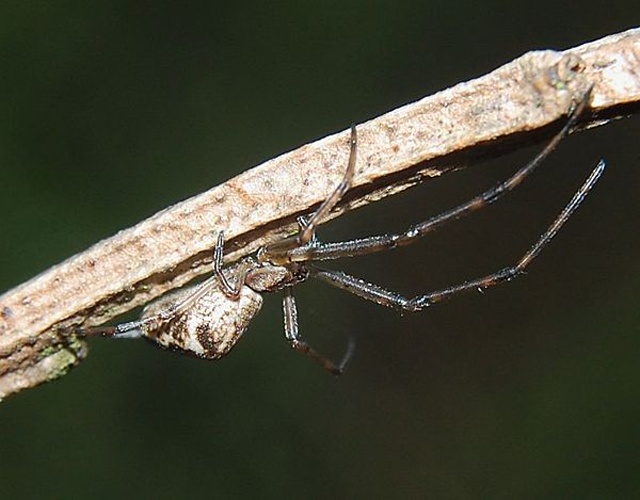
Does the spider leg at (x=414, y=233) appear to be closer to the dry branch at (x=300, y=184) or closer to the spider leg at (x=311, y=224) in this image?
the spider leg at (x=311, y=224)

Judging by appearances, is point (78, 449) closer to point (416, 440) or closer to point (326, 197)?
point (416, 440)

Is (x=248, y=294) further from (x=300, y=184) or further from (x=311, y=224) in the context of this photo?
(x=300, y=184)

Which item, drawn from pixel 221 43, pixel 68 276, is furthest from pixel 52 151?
pixel 68 276

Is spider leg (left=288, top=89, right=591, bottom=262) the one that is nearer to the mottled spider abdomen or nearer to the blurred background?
the mottled spider abdomen

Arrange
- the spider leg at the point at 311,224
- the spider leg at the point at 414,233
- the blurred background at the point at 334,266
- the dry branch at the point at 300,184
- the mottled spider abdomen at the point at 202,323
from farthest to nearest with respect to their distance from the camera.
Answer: the blurred background at the point at 334,266, the mottled spider abdomen at the point at 202,323, the spider leg at the point at 414,233, the spider leg at the point at 311,224, the dry branch at the point at 300,184

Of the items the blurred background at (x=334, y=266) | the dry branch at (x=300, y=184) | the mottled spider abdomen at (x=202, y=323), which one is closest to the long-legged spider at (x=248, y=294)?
the mottled spider abdomen at (x=202, y=323)

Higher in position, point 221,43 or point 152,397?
point 221,43

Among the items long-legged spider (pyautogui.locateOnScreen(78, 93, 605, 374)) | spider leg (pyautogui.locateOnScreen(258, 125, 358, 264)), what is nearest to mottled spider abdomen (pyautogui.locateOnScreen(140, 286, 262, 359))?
long-legged spider (pyautogui.locateOnScreen(78, 93, 605, 374))
